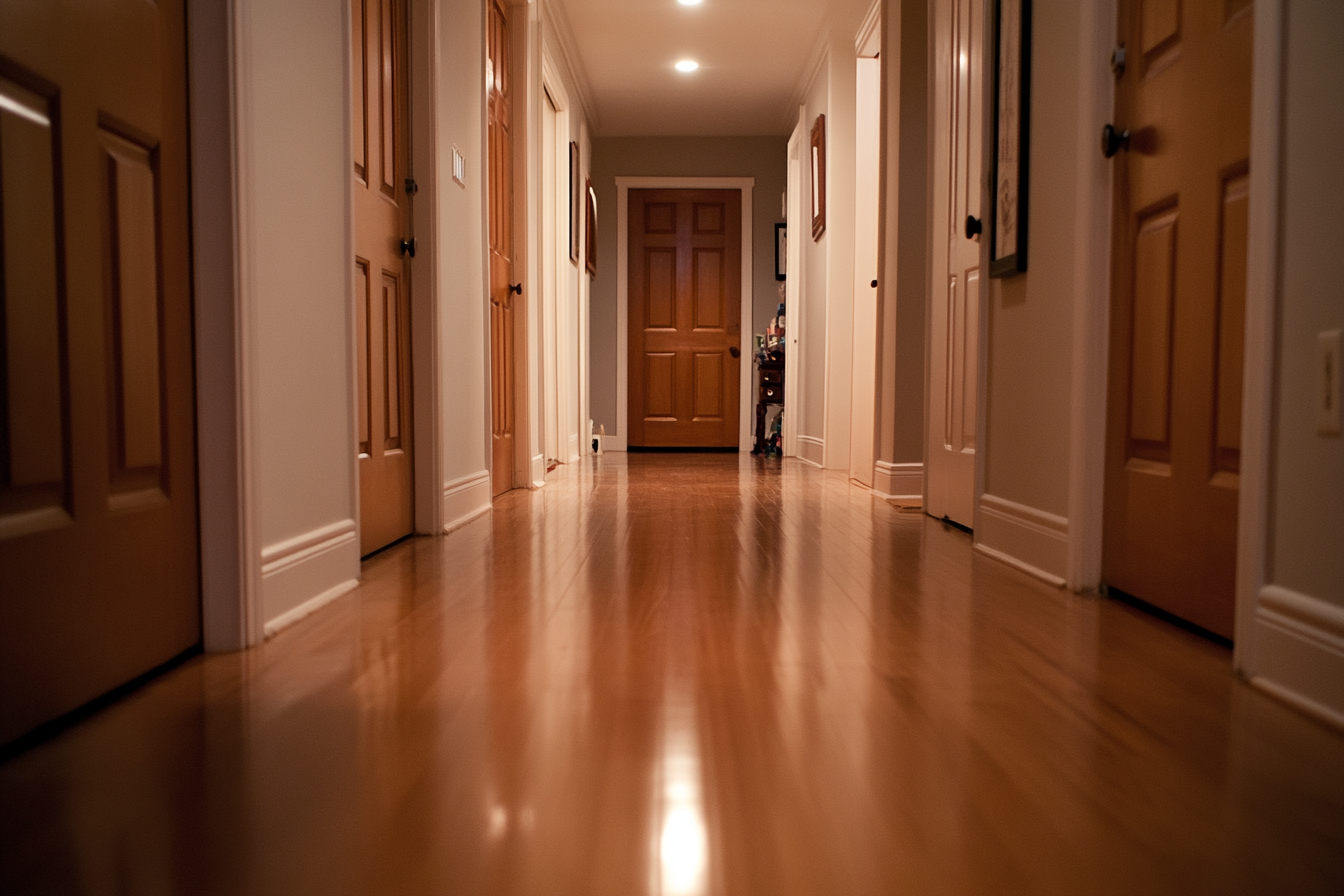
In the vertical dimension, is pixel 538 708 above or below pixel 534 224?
below

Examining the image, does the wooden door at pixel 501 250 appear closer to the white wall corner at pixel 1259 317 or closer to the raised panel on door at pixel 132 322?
the raised panel on door at pixel 132 322

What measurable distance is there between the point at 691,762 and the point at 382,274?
1875 millimetres

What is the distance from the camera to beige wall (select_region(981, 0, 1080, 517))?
6.73 ft

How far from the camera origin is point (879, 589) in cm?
200

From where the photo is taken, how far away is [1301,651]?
3.92 feet

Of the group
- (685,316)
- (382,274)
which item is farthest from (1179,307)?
(685,316)

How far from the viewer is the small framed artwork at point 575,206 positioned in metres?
6.04

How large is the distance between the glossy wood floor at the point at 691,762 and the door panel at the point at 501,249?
2.19 m

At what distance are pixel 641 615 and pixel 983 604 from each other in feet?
2.32

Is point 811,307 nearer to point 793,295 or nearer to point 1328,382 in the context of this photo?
point 793,295

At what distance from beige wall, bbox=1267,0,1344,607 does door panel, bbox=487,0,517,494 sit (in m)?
2.90

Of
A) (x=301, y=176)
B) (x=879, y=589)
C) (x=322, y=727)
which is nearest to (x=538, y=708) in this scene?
(x=322, y=727)

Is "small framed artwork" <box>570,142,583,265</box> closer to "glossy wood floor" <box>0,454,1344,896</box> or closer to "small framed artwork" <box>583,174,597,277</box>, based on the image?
"small framed artwork" <box>583,174,597,277</box>

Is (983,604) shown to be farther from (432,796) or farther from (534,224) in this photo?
(534,224)
